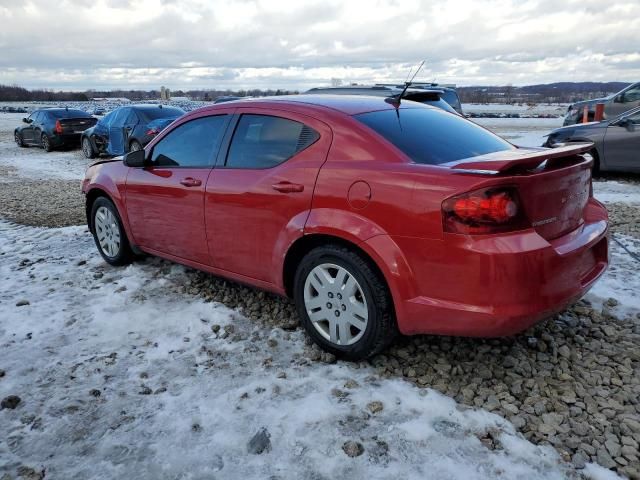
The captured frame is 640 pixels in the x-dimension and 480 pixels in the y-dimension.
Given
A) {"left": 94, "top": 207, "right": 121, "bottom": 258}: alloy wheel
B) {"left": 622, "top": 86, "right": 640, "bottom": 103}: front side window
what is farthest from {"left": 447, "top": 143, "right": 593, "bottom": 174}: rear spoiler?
{"left": 622, "top": 86, "right": 640, "bottom": 103}: front side window

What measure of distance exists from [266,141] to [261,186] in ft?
1.17

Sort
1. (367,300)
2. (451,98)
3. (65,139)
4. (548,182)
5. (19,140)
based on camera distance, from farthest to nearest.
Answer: (19,140) < (65,139) < (451,98) < (367,300) < (548,182)

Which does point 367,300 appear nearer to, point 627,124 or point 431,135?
point 431,135

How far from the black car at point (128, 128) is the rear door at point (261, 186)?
32.7 ft

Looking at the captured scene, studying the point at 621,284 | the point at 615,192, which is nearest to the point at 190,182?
the point at 621,284

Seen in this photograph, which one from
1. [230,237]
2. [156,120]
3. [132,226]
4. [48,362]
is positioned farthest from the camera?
[156,120]

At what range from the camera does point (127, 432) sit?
2.76m

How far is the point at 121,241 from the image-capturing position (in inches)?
204

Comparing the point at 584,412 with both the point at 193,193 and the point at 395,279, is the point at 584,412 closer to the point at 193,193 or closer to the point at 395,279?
the point at 395,279

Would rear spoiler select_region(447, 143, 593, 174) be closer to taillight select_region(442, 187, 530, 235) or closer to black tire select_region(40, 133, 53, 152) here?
taillight select_region(442, 187, 530, 235)

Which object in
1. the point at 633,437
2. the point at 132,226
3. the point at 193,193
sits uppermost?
the point at 193,193

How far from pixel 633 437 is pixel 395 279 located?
54.2 inches

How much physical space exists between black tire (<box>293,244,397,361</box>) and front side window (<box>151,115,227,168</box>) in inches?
53.3

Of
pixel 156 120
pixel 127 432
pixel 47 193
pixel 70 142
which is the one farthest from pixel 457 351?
pixel 70 142
